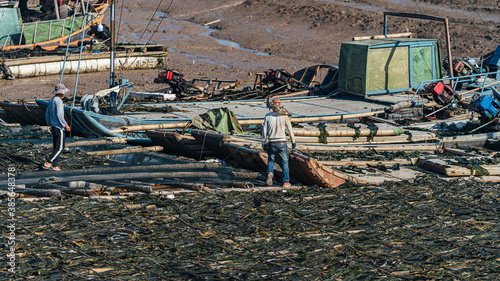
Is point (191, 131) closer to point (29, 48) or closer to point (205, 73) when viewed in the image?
point (205, 73)

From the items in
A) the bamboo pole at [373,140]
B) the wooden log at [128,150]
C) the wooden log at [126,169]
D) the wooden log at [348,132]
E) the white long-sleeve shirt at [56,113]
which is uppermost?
the white long-sleeve shirt at [56,113]

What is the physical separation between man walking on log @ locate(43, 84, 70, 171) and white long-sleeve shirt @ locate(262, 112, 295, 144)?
373cm

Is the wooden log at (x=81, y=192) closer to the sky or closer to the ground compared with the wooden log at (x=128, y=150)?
closer to the sky

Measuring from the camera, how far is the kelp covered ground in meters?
7.64

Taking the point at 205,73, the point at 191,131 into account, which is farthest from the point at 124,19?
the point at 191,131

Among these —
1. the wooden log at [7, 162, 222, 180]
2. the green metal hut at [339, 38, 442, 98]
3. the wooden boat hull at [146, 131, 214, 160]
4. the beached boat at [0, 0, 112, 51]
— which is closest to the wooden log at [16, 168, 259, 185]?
the wooden log at [7, 162, 222, 180]

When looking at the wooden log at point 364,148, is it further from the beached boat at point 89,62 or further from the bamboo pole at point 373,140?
the beached boat at point 89,62

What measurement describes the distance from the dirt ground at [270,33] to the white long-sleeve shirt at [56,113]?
12.3 metres

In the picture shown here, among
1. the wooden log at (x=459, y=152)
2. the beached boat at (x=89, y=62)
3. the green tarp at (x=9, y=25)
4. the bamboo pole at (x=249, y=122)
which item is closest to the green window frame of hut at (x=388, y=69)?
the bamboo pole at (x=249, y=122)

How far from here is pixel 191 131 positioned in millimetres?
13430

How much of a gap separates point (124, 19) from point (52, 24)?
15139mm

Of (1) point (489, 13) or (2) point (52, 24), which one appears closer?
(2) point (52, 24)

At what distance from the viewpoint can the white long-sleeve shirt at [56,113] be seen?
11415mm

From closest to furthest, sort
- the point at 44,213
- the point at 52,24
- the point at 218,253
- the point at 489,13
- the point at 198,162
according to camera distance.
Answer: the point at 218,253 < the point at 44,213 < the point at 198,162 < the point at 52,24 < the point at 489,13
